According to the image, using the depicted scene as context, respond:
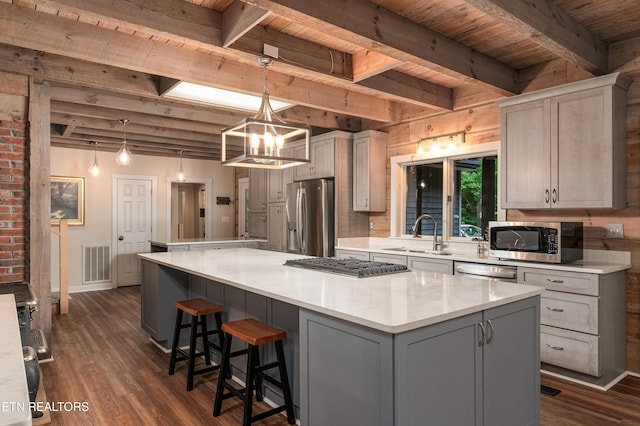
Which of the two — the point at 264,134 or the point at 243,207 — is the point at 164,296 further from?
the point at 243,207

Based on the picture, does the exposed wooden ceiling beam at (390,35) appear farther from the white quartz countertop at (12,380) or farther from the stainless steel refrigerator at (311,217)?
the stainless steel refrigerator at (311,217)

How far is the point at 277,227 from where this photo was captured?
20.6 feet

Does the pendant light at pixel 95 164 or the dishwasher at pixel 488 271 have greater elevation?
the pendant light at pixel 95 164

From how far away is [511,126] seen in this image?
3.71 meters

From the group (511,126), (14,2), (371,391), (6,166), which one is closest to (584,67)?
(511,126)

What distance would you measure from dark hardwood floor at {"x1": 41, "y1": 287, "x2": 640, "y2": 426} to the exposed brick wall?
2.99ft

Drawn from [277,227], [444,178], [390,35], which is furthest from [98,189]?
[390,35]

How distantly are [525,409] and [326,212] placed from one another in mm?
3439

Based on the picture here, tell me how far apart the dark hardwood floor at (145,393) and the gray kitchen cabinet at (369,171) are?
266cm

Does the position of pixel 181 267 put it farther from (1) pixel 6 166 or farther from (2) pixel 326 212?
(2) pixel 326 212

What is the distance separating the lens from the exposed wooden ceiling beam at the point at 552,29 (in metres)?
2.29

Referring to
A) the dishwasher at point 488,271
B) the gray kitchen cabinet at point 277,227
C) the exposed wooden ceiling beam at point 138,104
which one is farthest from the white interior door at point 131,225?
the dishwasher at point 488,271

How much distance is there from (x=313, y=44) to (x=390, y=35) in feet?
2.49

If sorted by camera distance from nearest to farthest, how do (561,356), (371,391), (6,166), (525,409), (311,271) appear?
1. (371,391)
2. (525,409)
3. (311,271)
4. (561,356)
5. (6,166)
